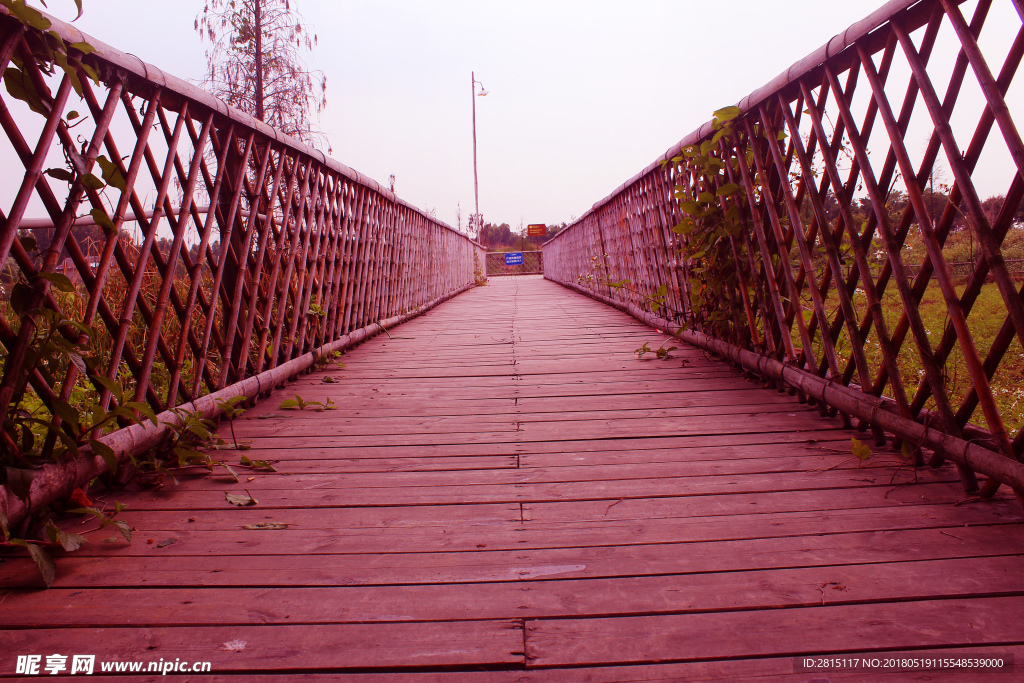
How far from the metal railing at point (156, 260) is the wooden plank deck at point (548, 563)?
0.31m

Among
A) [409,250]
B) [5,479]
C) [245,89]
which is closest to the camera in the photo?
[5,479]

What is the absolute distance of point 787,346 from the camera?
218 centimetres

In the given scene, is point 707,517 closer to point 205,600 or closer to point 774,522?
point 774,522

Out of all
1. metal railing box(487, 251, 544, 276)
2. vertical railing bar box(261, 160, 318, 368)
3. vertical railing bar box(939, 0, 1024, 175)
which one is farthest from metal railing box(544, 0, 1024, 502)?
metal railing box(487, 251, 544, 276)

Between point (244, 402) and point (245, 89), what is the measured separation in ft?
29.6

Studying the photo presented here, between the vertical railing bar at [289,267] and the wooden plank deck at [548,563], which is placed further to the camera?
the vertical railing bar at [289,267]

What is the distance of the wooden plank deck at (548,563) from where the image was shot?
0.89 metres

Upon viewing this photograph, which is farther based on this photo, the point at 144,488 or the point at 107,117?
the point at 144,488

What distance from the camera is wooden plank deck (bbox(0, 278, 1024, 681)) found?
894mm

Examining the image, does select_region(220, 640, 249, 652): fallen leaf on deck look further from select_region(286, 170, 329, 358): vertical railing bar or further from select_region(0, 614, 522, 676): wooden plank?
select_region(286, 170, 329, 358): vertical railing bar

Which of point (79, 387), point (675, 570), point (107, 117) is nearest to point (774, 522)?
point (675, 570)

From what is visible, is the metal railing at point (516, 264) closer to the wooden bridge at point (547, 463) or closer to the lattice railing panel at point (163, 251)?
the lattice railing panel at point (163, 251)

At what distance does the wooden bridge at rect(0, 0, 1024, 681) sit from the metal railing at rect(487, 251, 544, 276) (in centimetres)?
1925

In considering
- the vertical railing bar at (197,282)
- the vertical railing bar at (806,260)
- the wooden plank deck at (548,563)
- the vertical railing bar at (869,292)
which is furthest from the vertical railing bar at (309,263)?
the vertical railing bar at (869,292)
